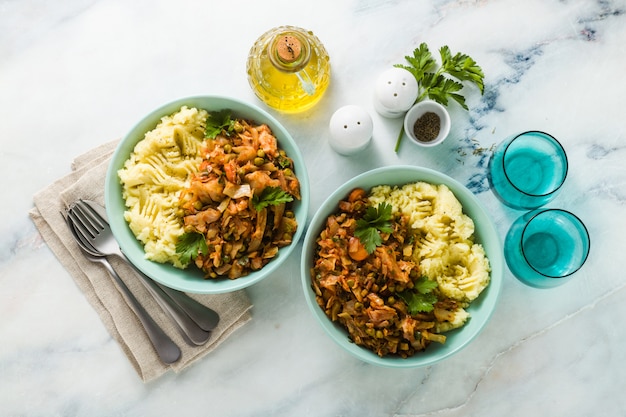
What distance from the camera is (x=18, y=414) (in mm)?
3090

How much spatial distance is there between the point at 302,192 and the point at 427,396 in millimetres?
1352

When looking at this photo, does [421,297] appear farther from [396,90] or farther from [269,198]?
[396,90]

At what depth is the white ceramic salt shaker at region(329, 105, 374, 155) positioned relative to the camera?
9.16 ft

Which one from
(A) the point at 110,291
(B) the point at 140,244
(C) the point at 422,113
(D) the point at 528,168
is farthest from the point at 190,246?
(D) the point at 528,168

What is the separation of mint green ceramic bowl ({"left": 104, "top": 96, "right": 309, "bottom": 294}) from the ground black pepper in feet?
2.31

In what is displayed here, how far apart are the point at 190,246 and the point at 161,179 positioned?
0.36 m

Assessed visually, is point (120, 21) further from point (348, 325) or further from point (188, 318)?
point (348, 325)

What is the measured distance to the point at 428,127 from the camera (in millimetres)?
2951

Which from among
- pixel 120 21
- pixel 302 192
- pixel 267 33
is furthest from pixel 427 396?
pixel 120 21

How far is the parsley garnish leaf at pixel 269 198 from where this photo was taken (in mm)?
2529

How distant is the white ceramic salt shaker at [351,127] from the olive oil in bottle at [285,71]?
212 mm

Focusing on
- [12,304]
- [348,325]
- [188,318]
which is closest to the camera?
[348,325]

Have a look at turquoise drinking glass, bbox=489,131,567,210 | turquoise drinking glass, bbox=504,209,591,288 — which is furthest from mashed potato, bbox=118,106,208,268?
turquoise drinking glass, bbox=504,209,591,288

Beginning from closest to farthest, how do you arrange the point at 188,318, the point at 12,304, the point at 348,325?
the point at 348,325, the point at 188,318, the point at 12,304
